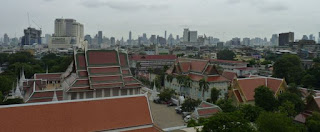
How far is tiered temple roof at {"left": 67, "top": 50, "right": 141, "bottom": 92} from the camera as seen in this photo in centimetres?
3133

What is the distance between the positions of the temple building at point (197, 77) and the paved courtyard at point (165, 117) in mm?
5882

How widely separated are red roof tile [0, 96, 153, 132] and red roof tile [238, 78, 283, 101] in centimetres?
1597

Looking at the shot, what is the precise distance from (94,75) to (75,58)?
3179 millimetres

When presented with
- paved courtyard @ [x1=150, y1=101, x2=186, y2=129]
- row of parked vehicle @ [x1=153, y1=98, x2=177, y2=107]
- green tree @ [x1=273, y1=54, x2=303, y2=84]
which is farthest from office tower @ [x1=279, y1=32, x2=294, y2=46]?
paved courtyard @ [x1=150, y1=101, x2=186, y2=129]

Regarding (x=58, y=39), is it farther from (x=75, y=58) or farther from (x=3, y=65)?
(x=75, y=58)

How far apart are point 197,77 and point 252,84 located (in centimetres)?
1002

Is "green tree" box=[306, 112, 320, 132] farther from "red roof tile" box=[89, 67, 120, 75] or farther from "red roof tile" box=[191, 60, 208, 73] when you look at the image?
"red roof tile" box=[89, 67, 120, 75]

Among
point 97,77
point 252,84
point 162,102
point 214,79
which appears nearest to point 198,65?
point 214,79

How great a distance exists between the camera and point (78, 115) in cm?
1759

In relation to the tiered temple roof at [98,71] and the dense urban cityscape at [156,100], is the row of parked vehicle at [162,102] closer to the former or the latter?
the dense urban cityscape at [156,100]

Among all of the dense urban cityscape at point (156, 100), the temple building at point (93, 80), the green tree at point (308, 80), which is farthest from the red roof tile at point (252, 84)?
the green tree at point (308, 80)

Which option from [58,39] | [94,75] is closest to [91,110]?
[94,75]

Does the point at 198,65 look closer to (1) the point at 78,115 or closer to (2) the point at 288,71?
(2) the point at 288,71

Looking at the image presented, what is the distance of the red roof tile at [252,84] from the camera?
31856mm
